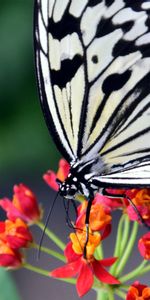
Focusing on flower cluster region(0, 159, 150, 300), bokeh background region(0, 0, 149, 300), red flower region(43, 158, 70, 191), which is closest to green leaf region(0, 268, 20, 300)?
flower cluster region(0, 159, 150, 300)

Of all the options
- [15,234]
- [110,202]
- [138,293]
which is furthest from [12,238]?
[138,293]

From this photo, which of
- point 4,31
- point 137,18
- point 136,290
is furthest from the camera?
point 4,31

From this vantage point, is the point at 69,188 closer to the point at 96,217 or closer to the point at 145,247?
the point at 96,217

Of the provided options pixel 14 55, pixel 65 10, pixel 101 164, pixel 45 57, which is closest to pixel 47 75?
pixel 45 57

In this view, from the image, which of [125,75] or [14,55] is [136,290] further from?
[14,55]

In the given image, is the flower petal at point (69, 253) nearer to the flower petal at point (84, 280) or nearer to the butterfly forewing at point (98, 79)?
the flower petal at point (84, 280)
